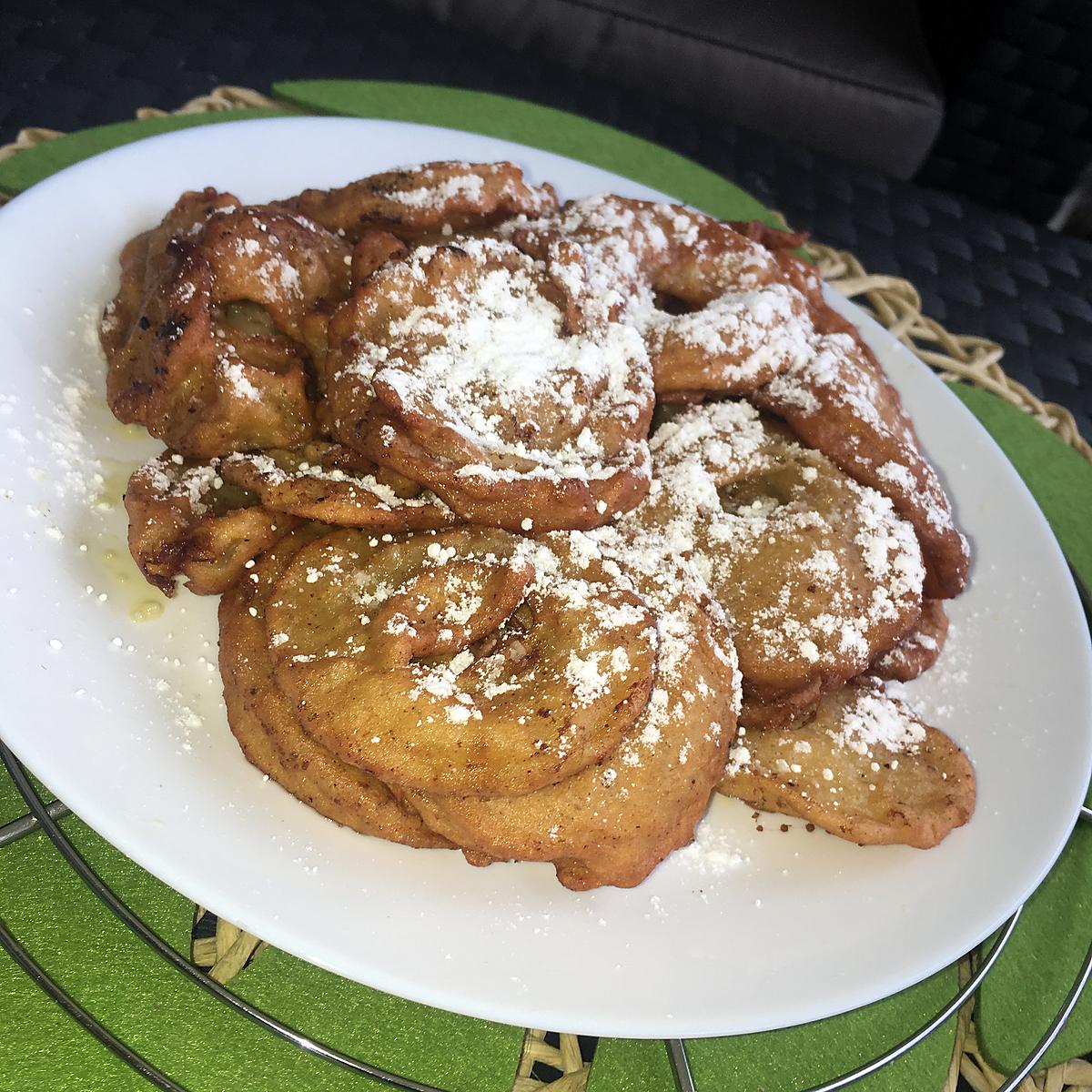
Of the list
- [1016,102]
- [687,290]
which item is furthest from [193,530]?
[1016,102]

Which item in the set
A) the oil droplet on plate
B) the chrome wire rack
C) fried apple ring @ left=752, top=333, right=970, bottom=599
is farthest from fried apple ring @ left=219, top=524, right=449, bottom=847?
fried apple ring @ left=752, top=333, right=970, bottom=599

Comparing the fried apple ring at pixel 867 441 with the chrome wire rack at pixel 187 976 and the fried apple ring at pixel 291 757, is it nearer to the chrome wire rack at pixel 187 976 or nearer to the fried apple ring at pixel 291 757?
the chrome wire rack at pixel 187 976

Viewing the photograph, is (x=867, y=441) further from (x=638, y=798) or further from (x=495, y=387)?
(x=638, y=798)

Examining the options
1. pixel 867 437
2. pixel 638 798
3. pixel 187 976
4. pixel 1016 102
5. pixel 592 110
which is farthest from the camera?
pixel 1016 102

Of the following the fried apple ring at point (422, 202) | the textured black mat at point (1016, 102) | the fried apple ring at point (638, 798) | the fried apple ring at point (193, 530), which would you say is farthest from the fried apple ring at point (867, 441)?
the textured black mat at point (1016, 102)

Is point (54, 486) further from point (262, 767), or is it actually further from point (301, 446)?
point (262, 767)

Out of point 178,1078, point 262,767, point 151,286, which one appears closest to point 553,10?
point 151,286
